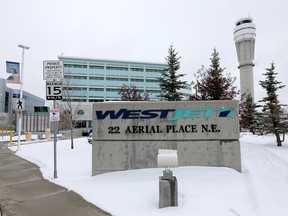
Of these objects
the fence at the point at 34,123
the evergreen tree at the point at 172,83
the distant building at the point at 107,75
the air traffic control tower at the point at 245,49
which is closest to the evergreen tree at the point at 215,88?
the evergreen tree at the point at 172,83

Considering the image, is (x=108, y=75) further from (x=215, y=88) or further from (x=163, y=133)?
(x=163, y=133)

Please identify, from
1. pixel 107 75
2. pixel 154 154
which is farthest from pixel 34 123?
pixel 107 75

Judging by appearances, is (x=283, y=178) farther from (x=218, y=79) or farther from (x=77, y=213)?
(x=218, y=79)

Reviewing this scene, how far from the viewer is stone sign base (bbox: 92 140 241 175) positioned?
732 cm

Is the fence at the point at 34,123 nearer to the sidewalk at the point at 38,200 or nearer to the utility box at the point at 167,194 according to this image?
the sidewalk at the point at 38,200

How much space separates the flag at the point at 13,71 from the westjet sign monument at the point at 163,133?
12637mm

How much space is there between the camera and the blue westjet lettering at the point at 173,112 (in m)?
7.50

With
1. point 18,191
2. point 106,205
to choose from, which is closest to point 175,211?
point 106,205

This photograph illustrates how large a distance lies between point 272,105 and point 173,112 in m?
13.2

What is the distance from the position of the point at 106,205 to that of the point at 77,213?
2.06ft

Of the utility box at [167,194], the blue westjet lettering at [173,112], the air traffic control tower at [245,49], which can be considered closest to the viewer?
the utility box at [167,194]

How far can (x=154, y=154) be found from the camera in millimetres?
7586

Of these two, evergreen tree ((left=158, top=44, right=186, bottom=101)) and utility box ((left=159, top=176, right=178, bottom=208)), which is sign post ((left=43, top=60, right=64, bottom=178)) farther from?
evergreen tree ((left=158, top=44, right=186, bottom=101))

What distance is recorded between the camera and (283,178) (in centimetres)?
670
